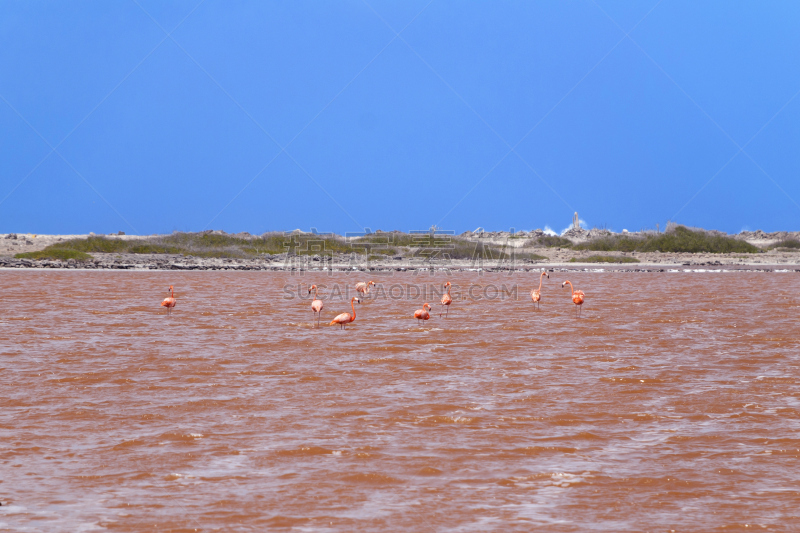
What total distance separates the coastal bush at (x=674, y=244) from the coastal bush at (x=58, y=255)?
32723 millimetres

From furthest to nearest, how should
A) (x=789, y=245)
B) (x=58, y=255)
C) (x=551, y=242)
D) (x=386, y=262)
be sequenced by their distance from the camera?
1. (x=551, y=242)
2. (x=789, y=245)
3. (x=386, y=262)
4. (x=58, y=255)

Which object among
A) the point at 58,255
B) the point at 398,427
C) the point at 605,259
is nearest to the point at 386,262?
the point at 605,259

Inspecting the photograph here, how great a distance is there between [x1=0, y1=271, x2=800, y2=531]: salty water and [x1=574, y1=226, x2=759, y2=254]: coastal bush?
38.0 meters

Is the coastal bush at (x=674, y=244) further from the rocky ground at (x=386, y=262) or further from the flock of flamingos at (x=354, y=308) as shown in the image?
the flock of flamingos at (x=354, y=308)

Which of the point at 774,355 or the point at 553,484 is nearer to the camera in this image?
the point at 553,484

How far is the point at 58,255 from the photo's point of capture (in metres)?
44.2

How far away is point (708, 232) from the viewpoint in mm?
57938

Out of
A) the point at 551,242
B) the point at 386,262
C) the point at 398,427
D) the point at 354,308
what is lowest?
the point at 398,427

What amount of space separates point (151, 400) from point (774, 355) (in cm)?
962

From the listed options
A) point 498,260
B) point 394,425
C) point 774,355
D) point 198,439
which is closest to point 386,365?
point 394,425

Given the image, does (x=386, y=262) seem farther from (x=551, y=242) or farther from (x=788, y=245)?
(x=788, y=245)

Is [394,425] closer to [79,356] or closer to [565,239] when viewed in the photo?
[79,356]

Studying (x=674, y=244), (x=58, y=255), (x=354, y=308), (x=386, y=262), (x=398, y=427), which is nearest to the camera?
(x=398, y=427)

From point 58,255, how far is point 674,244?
40.8 metres
